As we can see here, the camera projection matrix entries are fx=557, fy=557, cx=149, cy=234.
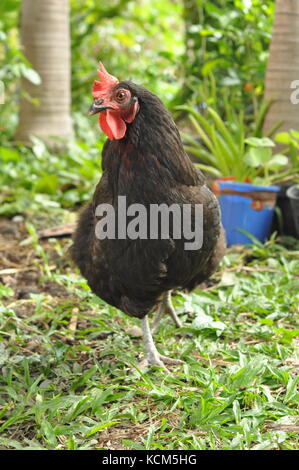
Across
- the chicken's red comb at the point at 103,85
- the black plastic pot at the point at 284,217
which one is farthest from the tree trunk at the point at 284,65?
the chicken's red comb at the point at 103,85

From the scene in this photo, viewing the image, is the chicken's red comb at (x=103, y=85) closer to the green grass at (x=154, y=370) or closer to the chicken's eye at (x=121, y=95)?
the chicken's eye at (x=121, y=95)

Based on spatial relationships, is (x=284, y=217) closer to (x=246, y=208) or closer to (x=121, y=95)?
(x=246, y=208)

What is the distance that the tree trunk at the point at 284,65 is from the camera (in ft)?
14.0

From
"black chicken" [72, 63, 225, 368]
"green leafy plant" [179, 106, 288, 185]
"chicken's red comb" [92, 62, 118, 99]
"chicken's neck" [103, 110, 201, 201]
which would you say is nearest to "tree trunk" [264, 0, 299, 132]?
"green leafy plant" [179, 106, 288, 185]

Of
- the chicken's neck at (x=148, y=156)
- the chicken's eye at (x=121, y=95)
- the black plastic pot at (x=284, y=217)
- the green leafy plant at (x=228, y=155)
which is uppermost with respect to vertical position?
the chicken's eye at (x=121, y=95)

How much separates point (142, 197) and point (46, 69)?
4.04m

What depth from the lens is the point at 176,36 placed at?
35.6 feet

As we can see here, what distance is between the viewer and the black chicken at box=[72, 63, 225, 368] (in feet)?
7.59

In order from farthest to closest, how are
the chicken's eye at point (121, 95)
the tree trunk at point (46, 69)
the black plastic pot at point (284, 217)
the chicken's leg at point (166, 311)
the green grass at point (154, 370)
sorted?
the tree trunk at point (46, 69)
the black plastic pot at point (284, 217)
the chicken's leg at point (166, 311)
the chicken's eye at point (121, 95)
the green grass at point (154, 370)

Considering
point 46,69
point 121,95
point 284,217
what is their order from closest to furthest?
1. point 121,95
2. point 284,217
3. point 46,69

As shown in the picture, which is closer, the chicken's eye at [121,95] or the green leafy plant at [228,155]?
the chicken's eye at [121,95]

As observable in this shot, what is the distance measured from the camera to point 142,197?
2.39 metres

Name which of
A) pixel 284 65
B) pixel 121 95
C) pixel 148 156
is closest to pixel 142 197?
pixel 148 156
